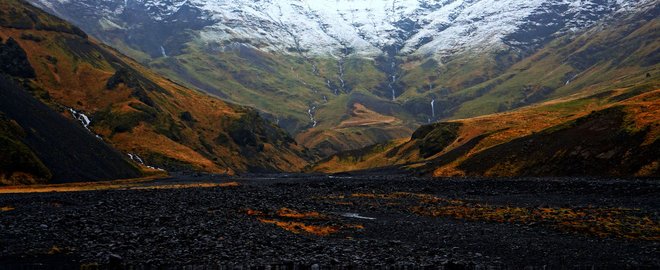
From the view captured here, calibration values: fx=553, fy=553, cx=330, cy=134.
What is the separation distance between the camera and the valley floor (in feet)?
95.2

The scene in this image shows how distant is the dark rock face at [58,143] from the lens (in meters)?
90.8

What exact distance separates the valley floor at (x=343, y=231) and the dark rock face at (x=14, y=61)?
111928 mm

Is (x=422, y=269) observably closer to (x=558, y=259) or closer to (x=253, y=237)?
(x=558, y=259)

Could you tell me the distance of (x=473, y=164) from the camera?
110312mm

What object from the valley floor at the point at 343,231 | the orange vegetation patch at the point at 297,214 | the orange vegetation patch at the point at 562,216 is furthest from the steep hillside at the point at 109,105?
the orange vegetation patch at the point at 562,216

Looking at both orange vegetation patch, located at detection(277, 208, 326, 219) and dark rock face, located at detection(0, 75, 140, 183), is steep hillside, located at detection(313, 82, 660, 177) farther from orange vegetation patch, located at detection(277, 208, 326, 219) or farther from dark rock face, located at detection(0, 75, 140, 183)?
dark rock face, located at detection(0, 75, 140, 183)

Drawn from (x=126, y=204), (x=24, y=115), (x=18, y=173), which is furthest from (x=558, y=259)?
(x=24, y=115)

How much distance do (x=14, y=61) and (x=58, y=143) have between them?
3170 inches

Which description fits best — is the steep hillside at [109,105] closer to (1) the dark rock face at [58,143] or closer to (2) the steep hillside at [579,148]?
(1) the dark rock face at [58,143]

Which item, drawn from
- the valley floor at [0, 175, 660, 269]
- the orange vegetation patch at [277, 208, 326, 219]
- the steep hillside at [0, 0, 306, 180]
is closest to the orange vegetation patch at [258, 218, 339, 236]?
the valley floor at [0, 175, 660, 269]

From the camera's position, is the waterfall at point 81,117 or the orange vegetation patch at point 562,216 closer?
the orange vegetation patch at point 562,216

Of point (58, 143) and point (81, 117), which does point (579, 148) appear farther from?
point (81, 117)

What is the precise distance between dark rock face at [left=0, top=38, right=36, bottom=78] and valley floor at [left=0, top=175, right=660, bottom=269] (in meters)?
112

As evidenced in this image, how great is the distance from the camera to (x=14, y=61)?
15975 cm
